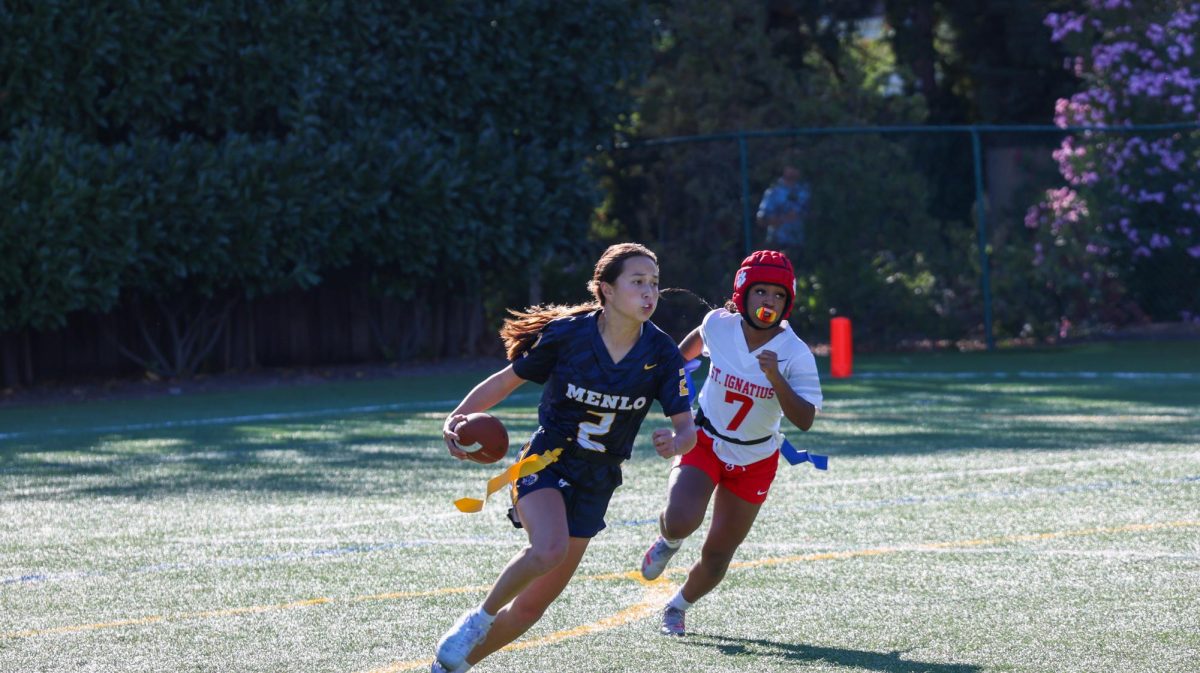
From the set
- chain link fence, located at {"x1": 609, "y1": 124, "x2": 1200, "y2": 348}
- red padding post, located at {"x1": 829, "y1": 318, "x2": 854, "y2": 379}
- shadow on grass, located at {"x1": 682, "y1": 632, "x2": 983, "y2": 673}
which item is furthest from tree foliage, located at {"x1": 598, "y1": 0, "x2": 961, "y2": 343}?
shadow on grass, located at {"x1": 682, "y1": 632, "x2": 983, "y2": 673}

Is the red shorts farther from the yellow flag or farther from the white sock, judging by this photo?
the yellow flag

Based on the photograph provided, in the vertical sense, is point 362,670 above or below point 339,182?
below

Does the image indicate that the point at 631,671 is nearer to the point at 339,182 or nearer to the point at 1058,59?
the point at 339,182

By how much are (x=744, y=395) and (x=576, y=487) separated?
1.22 metres

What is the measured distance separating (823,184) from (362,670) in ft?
51.0

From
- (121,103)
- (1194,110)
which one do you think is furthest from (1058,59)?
(121,103)

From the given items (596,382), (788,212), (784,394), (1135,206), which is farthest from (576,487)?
(1135,206)

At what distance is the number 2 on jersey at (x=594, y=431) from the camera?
5793mm

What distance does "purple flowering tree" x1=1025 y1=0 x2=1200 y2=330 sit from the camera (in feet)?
67.8

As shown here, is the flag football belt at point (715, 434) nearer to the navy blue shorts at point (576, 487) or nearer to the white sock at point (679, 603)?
the white sock at point (679, 603)

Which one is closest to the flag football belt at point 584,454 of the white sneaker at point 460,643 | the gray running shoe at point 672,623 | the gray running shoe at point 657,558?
the white sneaker at point 460,643

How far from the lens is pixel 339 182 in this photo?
18.3m

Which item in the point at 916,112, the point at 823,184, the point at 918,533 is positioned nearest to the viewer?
the point at 918,533

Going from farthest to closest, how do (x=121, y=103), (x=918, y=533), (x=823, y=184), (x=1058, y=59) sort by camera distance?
1. (x=1058, y=59)
2. (x=823, y=184)
3. (x=121, y=103)
4. (x=918, y=533)
